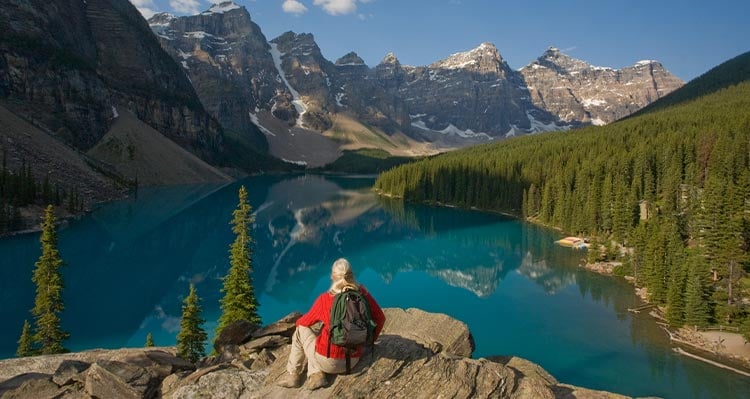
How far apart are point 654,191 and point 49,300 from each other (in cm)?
9116

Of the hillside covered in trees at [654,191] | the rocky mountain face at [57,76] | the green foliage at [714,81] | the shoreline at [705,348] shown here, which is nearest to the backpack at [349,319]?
the shoreline at [705,348]

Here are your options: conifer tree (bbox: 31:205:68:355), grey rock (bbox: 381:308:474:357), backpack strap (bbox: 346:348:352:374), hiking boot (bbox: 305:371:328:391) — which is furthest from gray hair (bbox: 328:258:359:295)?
conifer tree (bbox: 31:205:68:355)

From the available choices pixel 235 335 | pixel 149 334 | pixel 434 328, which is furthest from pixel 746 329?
pixel 149 334

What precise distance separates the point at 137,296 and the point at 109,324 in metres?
8.80

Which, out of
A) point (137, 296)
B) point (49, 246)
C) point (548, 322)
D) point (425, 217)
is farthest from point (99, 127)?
point (548, 322)

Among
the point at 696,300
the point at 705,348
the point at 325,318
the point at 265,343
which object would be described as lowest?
the point at 705,348

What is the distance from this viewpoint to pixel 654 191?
277 feet

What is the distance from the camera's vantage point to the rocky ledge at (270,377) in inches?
407

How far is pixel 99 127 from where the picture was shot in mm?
160750

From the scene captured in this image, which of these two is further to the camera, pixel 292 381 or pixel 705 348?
pixel 705 348

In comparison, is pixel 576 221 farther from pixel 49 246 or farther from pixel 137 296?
pixel 49 246

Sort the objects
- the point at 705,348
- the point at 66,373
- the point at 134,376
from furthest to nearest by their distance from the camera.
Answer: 1. the point at 705,348
2. the point at 66,373
3. the point at 134,376

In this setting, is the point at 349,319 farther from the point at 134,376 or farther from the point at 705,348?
the point at 705,348

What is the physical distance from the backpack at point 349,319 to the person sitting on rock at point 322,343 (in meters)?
0.20
